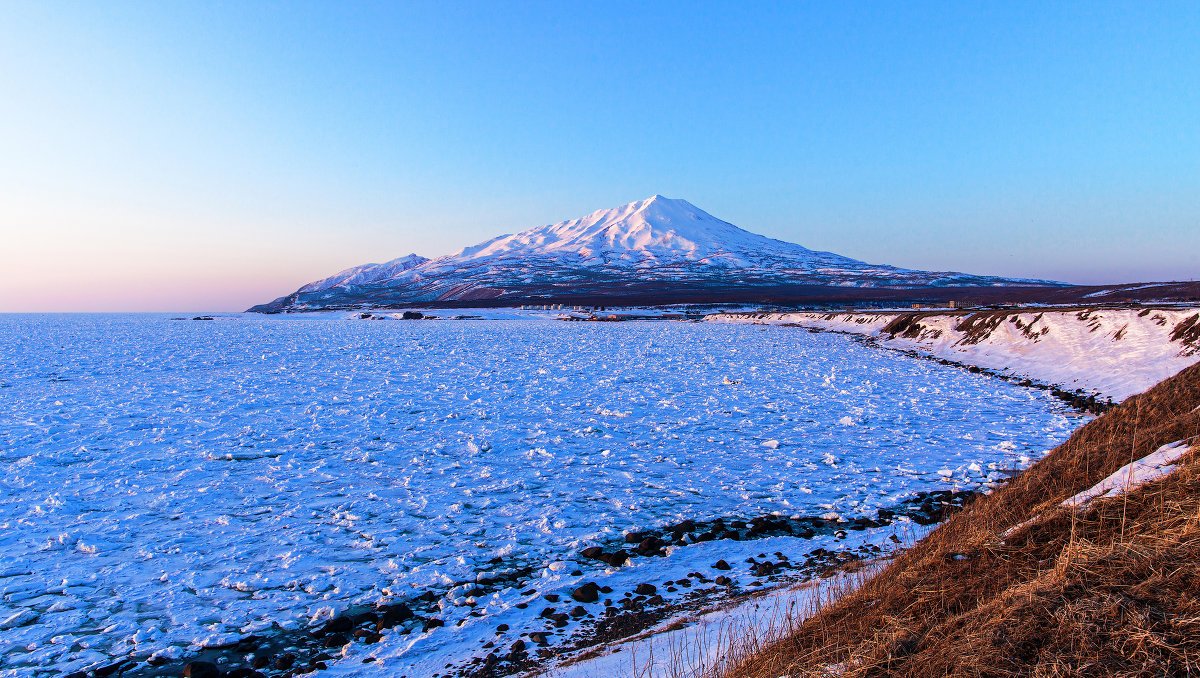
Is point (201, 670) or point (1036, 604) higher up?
point (1036, 604)

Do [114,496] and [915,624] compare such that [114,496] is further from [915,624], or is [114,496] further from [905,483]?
[905,483]

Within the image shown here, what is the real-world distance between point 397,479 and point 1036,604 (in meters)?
8.27

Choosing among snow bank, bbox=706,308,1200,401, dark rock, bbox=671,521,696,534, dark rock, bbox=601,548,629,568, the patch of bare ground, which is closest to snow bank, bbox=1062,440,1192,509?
the patch of bare ground

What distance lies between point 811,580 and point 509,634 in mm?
2865

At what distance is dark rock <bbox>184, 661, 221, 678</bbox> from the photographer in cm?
459

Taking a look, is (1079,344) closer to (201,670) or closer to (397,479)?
(397,479)

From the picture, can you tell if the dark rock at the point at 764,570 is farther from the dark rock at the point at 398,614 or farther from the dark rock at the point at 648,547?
the dark rock at the point at 398,614

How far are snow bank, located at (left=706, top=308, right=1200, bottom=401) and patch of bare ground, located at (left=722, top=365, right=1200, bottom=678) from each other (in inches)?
520

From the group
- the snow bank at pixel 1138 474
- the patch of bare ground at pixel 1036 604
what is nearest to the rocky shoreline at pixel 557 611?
the patch of bare ground at pixel 1036 604

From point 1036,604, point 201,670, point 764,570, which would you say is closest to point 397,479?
point 201,670

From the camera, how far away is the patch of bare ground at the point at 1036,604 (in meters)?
2.99

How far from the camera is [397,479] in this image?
30.9 ft

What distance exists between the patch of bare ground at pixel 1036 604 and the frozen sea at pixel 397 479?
7.92ft

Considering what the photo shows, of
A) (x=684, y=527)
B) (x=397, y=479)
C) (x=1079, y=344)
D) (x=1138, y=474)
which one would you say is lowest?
(x=684, y=527)
